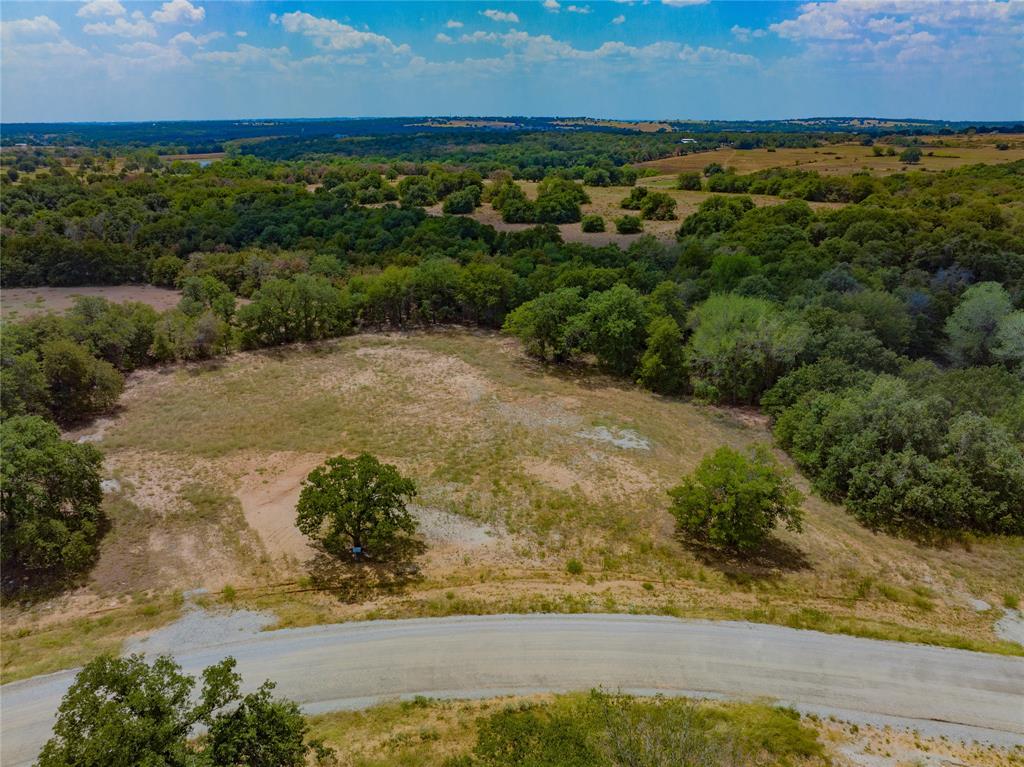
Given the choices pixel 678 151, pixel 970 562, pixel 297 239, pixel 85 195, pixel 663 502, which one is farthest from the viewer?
pixel 678 151

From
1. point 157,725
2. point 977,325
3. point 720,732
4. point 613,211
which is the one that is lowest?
point 720,732

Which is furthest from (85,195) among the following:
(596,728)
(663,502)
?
(596,728)

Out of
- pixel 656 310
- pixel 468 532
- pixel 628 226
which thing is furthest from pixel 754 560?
pixel 628 226

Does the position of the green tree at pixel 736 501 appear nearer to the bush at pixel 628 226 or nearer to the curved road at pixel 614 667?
the curved road at pixel 614 667

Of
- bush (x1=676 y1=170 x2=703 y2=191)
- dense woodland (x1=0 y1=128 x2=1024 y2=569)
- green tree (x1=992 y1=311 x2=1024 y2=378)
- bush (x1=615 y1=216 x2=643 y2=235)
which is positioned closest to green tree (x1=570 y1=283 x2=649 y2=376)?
dense woodland (x1=0 y1=128 x2=1024 y2=569)

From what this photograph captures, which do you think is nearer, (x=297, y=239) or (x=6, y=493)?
(x=6, y=493)

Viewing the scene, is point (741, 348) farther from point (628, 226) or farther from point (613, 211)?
point (613, 211)

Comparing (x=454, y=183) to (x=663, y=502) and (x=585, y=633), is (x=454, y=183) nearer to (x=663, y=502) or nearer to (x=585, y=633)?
(x=663, y=502)
